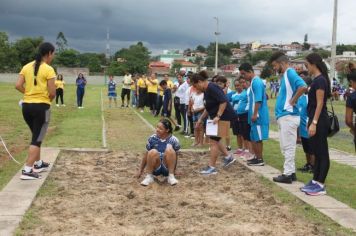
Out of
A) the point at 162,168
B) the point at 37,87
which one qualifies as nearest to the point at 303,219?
the point at 162,168

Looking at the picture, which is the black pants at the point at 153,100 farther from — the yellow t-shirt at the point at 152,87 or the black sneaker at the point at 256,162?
the black sneaker at the point at 256,162

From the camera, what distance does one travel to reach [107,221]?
561cm

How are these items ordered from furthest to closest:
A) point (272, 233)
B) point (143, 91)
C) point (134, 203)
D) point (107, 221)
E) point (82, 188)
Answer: point (143, 91), point (82, 188), point (134, 203), point (107, 221), point (272, 233)

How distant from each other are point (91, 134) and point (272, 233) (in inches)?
359

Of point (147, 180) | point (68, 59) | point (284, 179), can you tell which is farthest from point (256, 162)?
point (68, 59)

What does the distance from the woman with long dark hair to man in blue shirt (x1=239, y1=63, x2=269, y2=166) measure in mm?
1761

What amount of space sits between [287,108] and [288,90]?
268 millimetres

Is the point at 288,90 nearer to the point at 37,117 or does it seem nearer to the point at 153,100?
the point at 37,117

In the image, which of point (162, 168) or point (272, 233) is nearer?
point (272, 233)

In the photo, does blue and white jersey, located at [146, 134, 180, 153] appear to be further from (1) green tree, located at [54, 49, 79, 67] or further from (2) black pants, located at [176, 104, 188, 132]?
(1) green tree, located at [54, 49, 79, 67]

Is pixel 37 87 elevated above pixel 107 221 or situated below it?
above

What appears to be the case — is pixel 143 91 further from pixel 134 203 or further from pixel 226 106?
pixel 134 203

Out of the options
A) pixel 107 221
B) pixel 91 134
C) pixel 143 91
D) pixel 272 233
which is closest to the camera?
pixel 272 233

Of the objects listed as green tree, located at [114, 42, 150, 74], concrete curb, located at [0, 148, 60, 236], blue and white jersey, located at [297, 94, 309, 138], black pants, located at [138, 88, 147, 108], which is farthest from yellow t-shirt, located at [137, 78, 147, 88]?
green tree, located at [114, 42, 150, 74]
